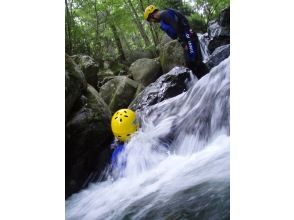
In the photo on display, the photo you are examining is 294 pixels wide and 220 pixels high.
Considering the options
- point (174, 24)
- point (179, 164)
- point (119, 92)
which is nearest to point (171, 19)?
point (174, 24)

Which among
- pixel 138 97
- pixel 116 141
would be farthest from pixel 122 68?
pixel 116 141

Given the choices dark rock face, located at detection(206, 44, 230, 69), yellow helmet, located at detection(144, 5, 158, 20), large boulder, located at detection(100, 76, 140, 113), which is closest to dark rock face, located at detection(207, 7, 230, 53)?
dark rock face, located at detection(206, 44, 230, 69)

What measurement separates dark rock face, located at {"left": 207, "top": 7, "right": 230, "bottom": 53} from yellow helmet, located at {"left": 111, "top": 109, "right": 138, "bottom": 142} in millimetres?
562

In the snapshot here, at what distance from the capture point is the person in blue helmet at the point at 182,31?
113 inches

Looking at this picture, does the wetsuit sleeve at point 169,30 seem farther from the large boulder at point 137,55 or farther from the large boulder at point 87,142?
the large boulder at point 87,142

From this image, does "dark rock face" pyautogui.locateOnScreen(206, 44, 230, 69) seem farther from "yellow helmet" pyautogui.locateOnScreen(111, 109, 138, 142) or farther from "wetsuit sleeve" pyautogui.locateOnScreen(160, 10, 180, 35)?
"yellow helmet" pyautogui.locateOnScreen(111, 109, 138, 142)

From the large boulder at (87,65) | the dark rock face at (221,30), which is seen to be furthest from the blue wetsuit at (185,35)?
the large boulder at (87,65)

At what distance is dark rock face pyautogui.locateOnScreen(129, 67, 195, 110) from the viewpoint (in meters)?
2.88

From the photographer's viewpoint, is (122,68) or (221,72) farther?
(122,68)

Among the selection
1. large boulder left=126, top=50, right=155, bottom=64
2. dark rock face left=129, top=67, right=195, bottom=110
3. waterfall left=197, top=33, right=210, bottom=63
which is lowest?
dark rock face left=129, top=67, right=195, bottom=110
